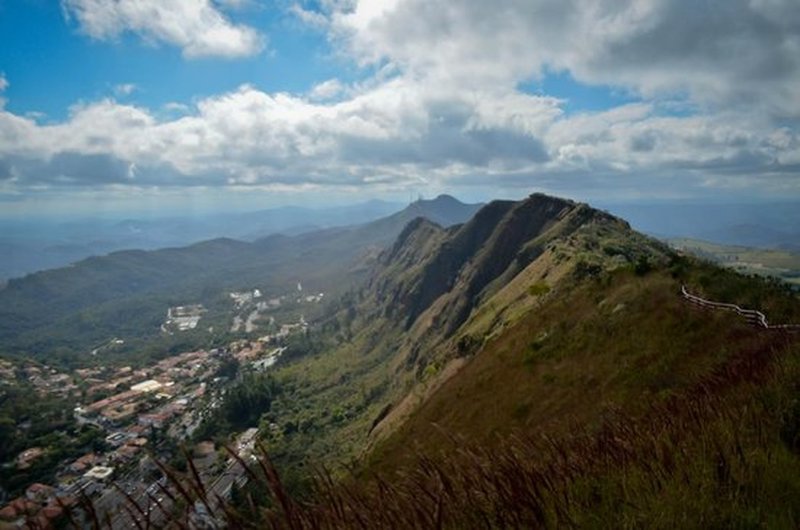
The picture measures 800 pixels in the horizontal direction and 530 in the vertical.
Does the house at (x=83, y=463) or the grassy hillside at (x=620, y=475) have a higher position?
the grassy hillside at (x=620, y=475)

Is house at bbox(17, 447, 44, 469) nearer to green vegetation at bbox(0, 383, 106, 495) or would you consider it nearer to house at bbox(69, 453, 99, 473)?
green vegetation at bbox(0, 383, 106, 495)

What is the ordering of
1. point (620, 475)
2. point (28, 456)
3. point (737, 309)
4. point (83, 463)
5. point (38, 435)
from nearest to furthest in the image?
point (620, 475)
point (737, 309)
point (83, 463)
point (28, 456)
point (38, 435)

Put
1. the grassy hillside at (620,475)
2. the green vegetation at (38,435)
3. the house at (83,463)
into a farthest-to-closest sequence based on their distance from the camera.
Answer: the green vegetation at (38,435) < the house at (83,463) < the grassy hillside at (620,475)

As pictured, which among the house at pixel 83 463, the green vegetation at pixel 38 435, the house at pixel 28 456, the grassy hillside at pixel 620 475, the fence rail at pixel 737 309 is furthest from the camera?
the house at pixel 28 456

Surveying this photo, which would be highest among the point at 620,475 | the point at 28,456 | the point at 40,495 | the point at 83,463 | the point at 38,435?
the point at 620,475

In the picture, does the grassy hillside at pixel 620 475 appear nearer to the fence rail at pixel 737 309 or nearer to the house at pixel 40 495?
the house at pixel 40 495

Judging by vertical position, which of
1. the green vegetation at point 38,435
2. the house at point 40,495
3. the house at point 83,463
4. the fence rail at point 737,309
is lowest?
the green vegetation at point 38,435

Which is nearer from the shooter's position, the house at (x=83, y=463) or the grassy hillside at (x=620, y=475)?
the grassy hillside at (x=620, y=475)

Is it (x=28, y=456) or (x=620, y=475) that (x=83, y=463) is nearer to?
(x=28, y=456)

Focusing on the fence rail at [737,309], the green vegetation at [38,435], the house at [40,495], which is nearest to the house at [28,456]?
the green vegetation at [38,435]

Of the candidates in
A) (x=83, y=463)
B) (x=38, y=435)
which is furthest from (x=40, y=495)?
(x=38, y=435)

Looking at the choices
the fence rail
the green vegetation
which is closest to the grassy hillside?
the fence rail
